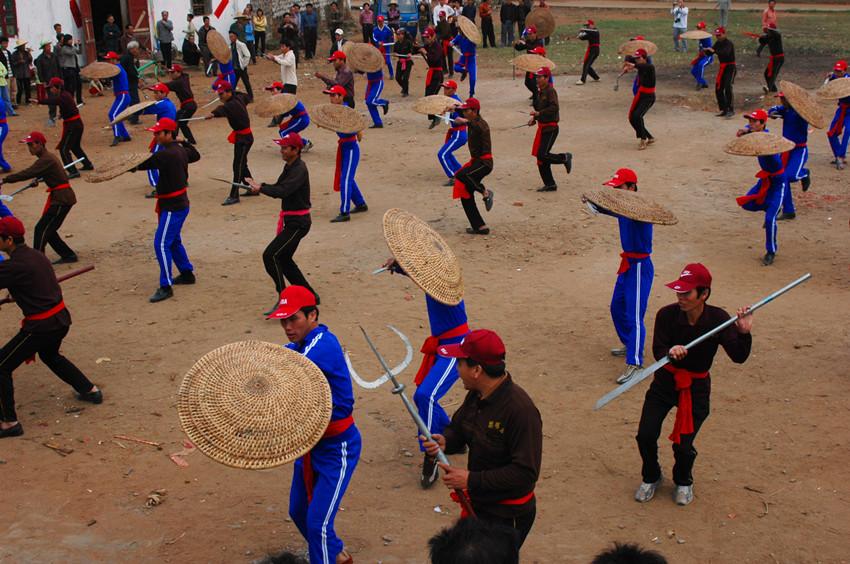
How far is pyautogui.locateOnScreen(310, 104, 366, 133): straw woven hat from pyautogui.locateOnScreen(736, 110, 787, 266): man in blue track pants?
197 inches

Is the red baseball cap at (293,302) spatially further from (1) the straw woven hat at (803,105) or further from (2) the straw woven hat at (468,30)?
(2) the straw woven hat at (468,30)

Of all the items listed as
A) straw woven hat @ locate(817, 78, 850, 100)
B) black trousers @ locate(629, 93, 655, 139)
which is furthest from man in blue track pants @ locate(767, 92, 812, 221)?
black trousers @ locate(629, 93, 655, 139)

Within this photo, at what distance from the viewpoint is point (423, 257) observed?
6.43 metres

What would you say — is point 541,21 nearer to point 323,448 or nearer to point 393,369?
point 393,369

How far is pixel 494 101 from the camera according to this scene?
70.1 ft

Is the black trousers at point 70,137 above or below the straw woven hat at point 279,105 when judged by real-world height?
below

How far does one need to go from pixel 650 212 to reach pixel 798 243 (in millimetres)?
4816

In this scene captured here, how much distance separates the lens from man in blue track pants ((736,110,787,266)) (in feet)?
36.3

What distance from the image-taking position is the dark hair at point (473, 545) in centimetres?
358

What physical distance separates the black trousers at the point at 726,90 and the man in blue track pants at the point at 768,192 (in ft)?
25.1

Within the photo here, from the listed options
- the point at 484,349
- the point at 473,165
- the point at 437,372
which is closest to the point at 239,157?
the point at 473,165

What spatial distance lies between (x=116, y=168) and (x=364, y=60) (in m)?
9.37

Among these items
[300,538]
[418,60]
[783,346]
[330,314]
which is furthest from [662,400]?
[418,60]

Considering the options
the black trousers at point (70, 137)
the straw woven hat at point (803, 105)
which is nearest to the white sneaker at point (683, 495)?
the straw woven hat at point (803, 105)
